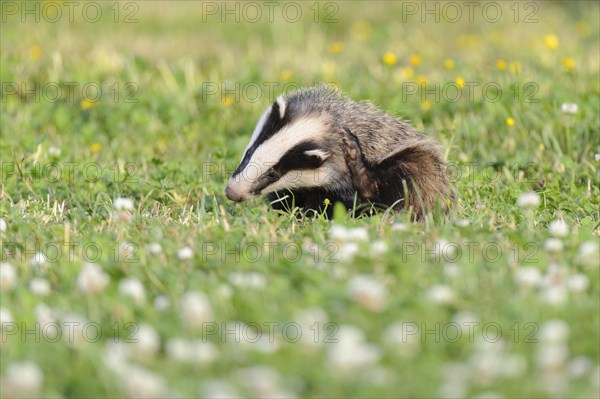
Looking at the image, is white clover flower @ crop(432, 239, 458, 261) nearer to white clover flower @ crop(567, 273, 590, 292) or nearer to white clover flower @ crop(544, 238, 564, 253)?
white clover flower @ crop(544, 238, 564, 253)

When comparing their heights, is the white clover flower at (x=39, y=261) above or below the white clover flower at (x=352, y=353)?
below

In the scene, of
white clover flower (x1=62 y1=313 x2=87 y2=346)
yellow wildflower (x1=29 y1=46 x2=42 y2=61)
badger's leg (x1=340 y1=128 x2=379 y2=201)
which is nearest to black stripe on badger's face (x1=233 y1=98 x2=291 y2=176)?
badger's leg (x1=340 y1=128 x2=379 y2=201)

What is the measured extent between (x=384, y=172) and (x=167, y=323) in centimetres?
269

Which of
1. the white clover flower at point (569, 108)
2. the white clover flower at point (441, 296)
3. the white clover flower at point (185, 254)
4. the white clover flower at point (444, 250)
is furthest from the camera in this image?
the white clover flower at point (569, 108)

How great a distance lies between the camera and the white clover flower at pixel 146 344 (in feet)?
11.6

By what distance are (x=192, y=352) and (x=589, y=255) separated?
1890 mm

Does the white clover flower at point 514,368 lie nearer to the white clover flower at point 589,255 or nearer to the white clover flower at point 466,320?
the white clover flower at point 466,320

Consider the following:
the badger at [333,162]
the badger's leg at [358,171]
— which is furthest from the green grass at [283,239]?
the badger's leg at [358,171]

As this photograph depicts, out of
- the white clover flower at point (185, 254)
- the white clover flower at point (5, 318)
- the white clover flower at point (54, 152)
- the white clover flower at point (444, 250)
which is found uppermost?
the white clover flower at point (444, 250)

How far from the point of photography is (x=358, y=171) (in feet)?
20.4

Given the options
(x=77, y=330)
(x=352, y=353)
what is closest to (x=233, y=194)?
(x=77, y=330)

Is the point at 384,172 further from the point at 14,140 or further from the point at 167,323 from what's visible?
the point at 14,140

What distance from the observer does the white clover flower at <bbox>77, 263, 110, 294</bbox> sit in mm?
4117

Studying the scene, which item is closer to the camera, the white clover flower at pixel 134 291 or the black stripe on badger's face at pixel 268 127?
the white clover flower at pixel 134 291
